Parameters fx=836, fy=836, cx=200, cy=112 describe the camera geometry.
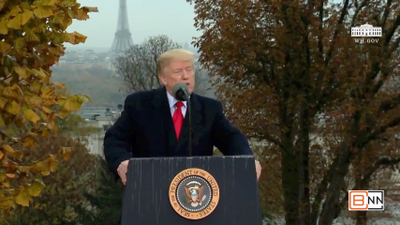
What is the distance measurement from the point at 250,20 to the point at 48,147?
2011 centimetres

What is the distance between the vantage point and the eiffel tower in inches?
3297

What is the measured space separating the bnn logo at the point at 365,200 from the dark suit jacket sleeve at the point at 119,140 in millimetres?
20186

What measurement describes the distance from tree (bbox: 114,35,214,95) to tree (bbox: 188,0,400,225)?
14140mm

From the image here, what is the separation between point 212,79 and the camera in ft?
82.7

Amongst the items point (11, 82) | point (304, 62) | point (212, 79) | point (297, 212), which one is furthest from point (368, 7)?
point (11, 82)

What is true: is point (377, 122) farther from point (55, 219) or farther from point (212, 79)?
point (55, 219)

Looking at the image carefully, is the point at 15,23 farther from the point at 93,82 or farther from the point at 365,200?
the point at 93,82

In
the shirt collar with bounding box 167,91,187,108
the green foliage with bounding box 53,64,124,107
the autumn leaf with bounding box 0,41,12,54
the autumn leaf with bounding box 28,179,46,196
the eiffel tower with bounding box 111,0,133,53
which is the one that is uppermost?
the eiffel tower with bounding box 111,0,133,53

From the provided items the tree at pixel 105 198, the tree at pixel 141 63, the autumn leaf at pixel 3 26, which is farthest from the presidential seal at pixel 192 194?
the tree at pixel 141 63

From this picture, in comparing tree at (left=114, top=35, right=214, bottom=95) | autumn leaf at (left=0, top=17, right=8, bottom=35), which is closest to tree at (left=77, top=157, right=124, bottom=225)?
tree at (left=114, top=35, right=214, bottom=95)

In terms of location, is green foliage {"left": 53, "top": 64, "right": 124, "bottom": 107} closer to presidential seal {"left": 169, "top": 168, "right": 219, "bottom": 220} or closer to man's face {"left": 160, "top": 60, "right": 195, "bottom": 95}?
man's face {"left": 160, "top": 60, "right": 195, "bottom": 95}

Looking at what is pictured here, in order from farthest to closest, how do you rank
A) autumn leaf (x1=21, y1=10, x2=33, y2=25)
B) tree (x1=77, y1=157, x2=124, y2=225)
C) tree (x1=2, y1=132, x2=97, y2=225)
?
tree (x1=2, y1=132, x2=97, y2=225)
tree (x1=77, y1=157, x2=124, y2=225)
autumn leaf (x1=21, y1=10, x2=33, y2=25)

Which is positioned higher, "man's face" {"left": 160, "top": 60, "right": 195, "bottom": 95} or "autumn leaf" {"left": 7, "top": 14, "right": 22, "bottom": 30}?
"autumn leaf" {"left": 7, "top": 14, "right": 22, "bottom": 30}

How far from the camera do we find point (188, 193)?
424cm
